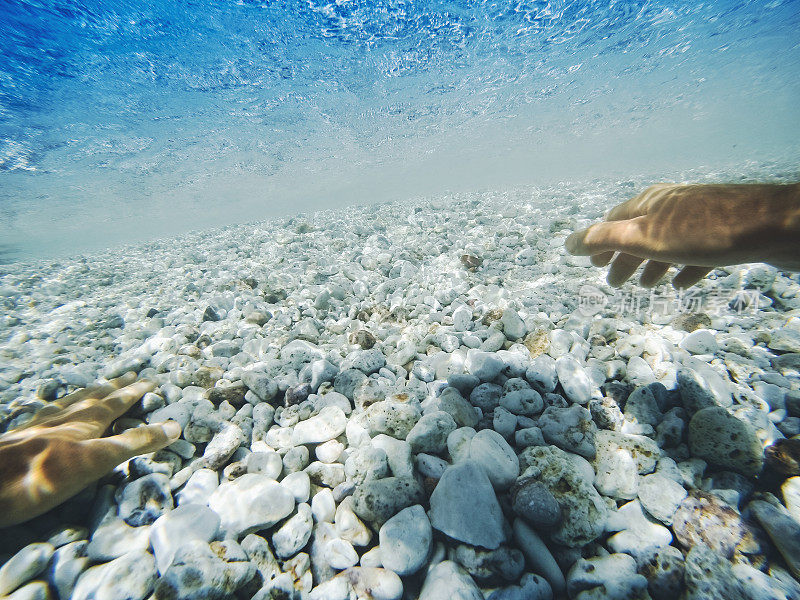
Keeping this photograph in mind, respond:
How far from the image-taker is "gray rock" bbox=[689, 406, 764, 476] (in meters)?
1.30

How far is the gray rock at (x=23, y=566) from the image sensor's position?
3.71 feet

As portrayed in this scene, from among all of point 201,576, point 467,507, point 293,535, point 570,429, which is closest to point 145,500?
point 201,576

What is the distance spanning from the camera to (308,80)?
12266 mm

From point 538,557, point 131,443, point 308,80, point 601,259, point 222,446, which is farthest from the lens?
point 308,80

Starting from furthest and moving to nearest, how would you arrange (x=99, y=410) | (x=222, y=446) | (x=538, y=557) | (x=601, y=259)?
(x=601, y=259) < (x=99, y=410) < (x=222, y=446) < (x=538, y=557)

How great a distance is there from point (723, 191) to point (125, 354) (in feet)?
15.8

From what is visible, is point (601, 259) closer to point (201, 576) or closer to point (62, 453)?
point (201, 576)

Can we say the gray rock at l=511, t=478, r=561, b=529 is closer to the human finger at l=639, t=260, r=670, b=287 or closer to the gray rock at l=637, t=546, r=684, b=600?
the gray rock at l=637, t=546, r=684, b=600

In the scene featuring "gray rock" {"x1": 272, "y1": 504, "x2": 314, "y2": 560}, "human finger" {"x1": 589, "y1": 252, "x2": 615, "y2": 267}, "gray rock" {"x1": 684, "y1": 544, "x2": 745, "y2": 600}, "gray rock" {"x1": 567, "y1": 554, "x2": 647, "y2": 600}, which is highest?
"human finger" {"x1": 589, "y1": 252, "x2": 615, "y2": 267}

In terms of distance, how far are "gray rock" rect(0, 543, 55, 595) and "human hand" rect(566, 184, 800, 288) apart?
2.91 metres

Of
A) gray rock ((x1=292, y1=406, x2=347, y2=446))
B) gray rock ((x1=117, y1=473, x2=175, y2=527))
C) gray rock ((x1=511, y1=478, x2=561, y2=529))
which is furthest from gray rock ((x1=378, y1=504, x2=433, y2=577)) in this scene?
gray rock ((x1=117, y1=473, x2=175, y2=527))

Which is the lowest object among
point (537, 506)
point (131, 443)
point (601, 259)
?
point (537, 506)

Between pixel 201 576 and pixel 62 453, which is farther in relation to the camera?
pixel 62 453

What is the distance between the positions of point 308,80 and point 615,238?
14.8 metres
